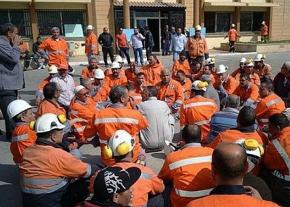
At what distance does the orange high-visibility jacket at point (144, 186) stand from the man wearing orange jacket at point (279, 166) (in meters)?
1.15

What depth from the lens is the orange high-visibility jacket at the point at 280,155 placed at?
11.3 feet

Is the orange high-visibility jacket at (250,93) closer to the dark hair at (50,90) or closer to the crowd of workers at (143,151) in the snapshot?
the crowd of workers at (143,151)

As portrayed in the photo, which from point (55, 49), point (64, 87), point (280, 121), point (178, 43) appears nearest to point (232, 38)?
point (178, 43)

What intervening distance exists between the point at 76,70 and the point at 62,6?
624 centimetres

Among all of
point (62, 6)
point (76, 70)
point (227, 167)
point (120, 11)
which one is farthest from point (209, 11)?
point (227, 167)

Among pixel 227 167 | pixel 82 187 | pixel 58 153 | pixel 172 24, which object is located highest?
pixel 172 24

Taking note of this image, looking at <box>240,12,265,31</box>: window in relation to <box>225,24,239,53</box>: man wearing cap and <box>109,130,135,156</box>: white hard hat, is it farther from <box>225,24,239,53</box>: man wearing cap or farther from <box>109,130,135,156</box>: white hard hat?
<box>109,130,135,156</box>: white hard hat

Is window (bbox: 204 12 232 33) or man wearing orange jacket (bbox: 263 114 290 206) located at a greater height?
window (bbox: 204 12 232 33)

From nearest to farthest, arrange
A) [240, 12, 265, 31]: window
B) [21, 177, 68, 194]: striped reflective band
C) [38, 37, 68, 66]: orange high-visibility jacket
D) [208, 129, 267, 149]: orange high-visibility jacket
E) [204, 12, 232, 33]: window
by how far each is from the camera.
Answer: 1. [21, 177, 68, 194]: striped reflective band
2. [208, 129, 267, 149]: orange high-visibility jacket
3. [38, 37, 68, 66]: orange high-visibility jacket
4. [204, 12, 232, 33]: window
5. [240, 12, 265, 31]: window

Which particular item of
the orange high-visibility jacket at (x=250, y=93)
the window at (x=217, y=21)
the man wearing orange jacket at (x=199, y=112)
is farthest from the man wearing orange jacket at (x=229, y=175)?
the window at (x=217, y=21)

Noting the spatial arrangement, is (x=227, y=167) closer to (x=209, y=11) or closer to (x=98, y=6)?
(x=98, y=6)

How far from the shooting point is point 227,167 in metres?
2.05

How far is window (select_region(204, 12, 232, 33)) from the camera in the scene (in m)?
25.1

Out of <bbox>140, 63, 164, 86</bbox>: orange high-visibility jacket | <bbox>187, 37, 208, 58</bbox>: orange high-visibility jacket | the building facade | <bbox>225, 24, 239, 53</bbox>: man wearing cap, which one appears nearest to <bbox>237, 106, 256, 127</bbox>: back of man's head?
<bbox>140, 63, 164, 86</bbox>: orange high-visibility jacket
